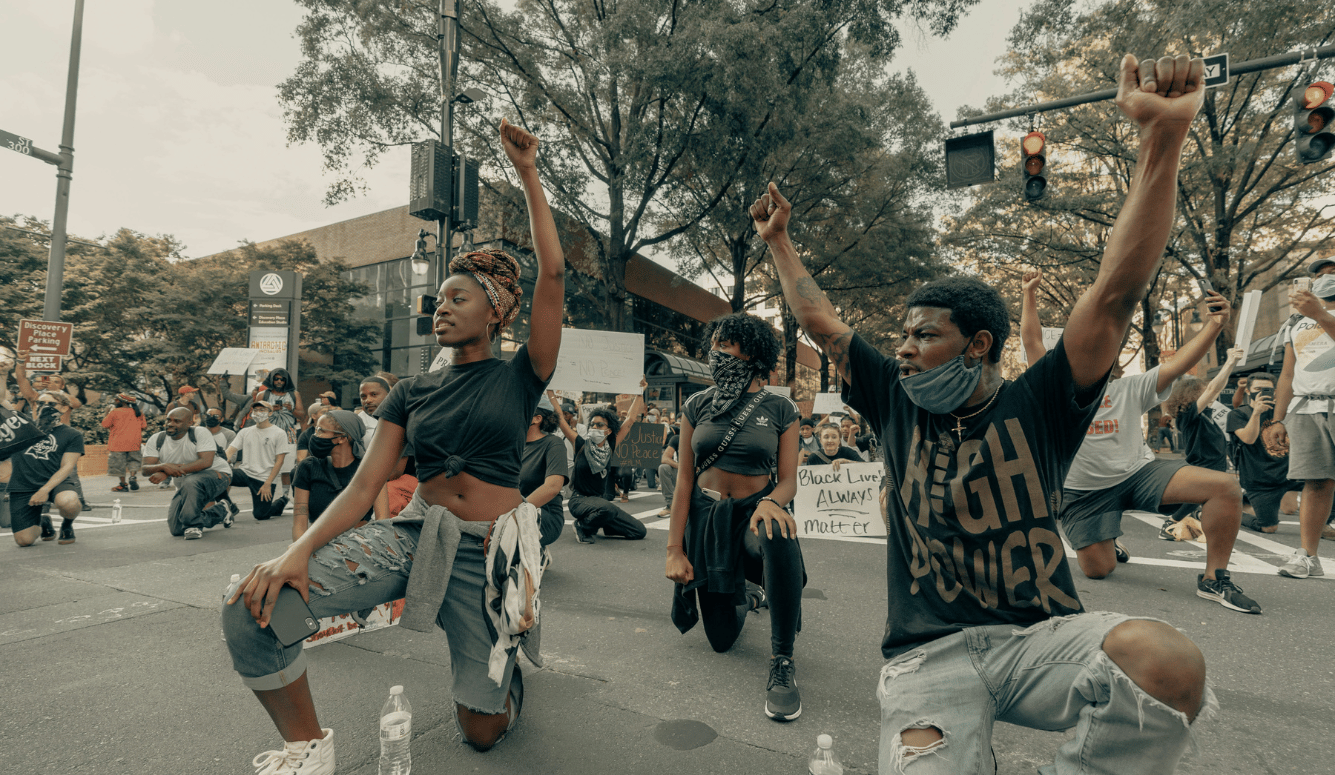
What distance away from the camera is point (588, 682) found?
339 centimetres

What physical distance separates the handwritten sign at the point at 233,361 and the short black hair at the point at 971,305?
52.6ft

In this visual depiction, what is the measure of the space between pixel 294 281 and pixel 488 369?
20547 millimetres

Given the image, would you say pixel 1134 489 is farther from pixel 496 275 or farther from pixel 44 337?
pixel 44 337

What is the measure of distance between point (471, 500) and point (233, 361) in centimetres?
1499

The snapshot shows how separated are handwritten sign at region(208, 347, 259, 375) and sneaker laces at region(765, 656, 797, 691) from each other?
1507cm

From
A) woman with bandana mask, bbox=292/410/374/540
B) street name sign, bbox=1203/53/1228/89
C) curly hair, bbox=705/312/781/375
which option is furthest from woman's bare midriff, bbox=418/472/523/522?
street name sign, bbox=1203/53/1228/89

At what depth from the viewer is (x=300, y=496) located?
5590 mm

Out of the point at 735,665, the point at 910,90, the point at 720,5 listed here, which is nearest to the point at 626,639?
the point at 735,665

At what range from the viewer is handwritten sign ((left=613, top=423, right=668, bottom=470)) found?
10312mm

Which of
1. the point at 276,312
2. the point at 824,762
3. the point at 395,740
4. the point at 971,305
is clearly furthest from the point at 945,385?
the point at 276,312

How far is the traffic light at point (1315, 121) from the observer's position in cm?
768

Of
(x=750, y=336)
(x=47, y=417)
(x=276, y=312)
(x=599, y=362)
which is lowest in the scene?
(x=47, y=417)

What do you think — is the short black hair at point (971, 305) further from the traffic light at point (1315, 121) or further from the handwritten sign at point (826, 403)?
the handwritten sign at point (826, 403)

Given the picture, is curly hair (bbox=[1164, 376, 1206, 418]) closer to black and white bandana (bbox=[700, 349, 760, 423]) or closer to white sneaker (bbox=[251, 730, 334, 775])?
black and white bandana (bbox=[700, 349, 760, 423])
